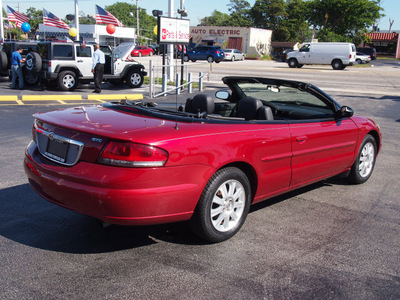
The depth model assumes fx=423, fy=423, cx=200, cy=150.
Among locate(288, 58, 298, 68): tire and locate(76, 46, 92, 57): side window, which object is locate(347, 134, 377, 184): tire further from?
locate(288, 58, 298, 68): tire

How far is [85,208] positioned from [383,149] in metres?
6.67

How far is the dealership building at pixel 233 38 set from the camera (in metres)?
61.6

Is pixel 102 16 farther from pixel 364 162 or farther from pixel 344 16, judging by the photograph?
pixel 344 16

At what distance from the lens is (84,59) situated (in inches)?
655

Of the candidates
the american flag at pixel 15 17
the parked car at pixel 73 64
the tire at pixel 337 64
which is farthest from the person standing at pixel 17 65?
the tire at pixel 337 64

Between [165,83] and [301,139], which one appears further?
[165,83]

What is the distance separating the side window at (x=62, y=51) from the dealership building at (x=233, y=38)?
46.5 metres

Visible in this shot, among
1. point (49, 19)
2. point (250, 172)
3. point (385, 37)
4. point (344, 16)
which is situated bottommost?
point (250, 172)

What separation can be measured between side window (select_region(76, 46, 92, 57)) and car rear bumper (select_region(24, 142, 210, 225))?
13973 millimetres

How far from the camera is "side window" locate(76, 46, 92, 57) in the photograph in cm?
1650

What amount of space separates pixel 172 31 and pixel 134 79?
267 cm

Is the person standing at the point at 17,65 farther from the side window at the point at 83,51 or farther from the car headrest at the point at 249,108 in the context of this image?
the car headrest at the point at 249,108

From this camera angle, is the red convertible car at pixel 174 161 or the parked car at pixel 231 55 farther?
the parked car at pixel 231 55

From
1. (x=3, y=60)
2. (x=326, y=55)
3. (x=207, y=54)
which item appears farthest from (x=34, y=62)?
(x=207, y=54)
